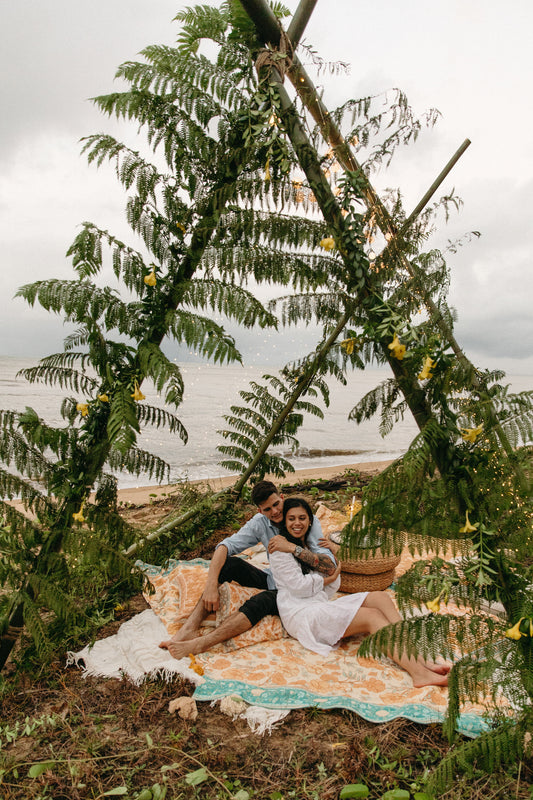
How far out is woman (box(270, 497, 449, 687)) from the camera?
2869 mm

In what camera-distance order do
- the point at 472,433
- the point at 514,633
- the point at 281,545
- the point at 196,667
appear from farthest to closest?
the point at 281,545
the point at 196,667
the point at 472,433
the point at 514,633

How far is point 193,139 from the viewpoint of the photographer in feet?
8.49

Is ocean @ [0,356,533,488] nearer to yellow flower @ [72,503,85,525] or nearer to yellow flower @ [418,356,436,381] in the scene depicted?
yellow flower @ [72,503,85,525]

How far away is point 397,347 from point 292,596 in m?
2.12

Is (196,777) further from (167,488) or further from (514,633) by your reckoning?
(167,488)

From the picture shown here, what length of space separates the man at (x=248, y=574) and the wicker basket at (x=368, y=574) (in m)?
0.30

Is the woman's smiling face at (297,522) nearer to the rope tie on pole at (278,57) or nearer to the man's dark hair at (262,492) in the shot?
the man's dark hair at (262,492)

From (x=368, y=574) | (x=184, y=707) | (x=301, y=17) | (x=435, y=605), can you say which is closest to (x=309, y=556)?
(x=368, y=574)

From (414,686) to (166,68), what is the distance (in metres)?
3.59

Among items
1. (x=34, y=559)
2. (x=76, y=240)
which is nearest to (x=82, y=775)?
(x=34, y=559)

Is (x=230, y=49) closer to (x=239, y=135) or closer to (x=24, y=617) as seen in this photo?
(x=239, y=135)

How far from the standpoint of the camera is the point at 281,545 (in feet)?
10.3

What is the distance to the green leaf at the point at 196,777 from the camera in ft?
6.09

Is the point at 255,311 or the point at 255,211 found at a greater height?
the point at 255,211
